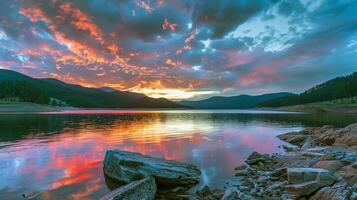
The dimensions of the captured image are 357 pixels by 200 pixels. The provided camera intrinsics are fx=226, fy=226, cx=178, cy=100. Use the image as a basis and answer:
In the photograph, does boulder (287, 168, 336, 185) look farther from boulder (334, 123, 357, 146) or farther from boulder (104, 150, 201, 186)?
boulder (334, 123, 357, 146)

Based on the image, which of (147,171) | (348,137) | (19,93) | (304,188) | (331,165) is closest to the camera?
(304,188)

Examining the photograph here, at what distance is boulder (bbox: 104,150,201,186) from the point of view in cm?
1343

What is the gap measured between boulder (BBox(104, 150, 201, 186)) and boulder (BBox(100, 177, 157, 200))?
5.02 feet

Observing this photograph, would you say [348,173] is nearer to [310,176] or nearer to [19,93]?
[310,176]

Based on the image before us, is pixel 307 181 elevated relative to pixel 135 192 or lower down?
elevated

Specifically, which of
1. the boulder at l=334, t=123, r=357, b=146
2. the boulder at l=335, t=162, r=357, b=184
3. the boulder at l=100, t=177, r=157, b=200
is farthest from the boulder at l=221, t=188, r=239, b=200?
the boulder at l=334, t=123, r=357, b=146

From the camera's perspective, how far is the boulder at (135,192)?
9252 millimetres

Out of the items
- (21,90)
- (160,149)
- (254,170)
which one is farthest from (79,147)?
(21,90)

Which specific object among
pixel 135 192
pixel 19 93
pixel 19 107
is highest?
pixel 19 93

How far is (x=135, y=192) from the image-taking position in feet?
33.3

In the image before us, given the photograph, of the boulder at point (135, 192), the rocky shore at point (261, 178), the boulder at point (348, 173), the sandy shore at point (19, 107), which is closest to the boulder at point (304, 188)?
the rocky shore at point (261, 178)

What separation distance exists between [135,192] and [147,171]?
327 centimetres

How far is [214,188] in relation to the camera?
13242mm

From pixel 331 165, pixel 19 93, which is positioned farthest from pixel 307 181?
pixel 19 93
